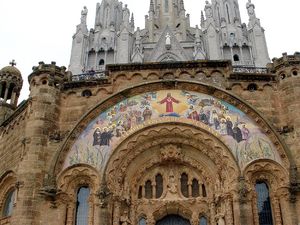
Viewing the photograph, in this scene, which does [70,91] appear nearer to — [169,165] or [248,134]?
[169,165]

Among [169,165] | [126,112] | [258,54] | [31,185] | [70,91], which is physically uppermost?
[258,54]

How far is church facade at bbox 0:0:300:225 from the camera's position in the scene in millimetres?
16406

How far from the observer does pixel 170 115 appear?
18.4 meters

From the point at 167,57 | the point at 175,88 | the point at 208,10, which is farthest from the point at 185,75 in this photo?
the point at 208,10

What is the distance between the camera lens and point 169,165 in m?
19.0

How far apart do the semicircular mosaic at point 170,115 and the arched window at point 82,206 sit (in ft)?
4.60

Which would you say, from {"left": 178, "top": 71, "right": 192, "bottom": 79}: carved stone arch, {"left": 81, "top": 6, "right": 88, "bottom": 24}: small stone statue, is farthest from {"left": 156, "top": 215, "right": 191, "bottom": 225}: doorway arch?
{"left": 81, "top": 6, "right": 88, "bottom": 24}: small stone statue

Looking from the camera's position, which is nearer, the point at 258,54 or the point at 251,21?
the point at 258,54

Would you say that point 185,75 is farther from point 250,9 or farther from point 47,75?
point 250,9

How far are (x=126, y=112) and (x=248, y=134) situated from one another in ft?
19.8

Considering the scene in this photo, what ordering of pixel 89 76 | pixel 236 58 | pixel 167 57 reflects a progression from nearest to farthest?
pixel 89 76
pixel 167 57
pixel 236 58

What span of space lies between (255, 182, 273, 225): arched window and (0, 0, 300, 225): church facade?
45 millimetres

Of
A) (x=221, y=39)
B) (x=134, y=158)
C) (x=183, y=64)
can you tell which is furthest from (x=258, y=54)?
(x=134, y=158)

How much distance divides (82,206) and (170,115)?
6.00 m
